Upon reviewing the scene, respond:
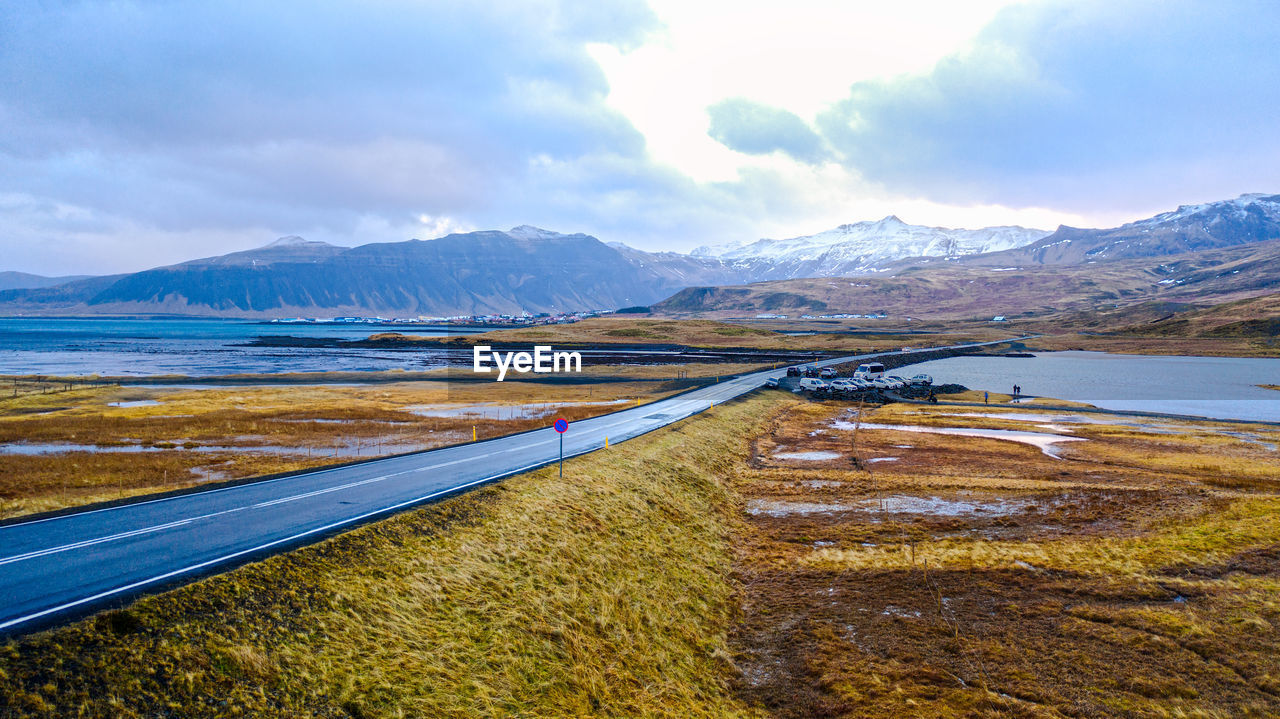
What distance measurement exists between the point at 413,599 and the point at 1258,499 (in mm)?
37894

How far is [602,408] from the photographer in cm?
6234

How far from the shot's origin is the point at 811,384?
82.1 meters

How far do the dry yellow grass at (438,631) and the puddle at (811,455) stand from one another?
20.3 m

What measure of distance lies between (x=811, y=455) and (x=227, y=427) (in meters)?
46.3

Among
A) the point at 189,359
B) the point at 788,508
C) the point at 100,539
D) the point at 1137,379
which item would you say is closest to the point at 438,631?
the point at 100,539

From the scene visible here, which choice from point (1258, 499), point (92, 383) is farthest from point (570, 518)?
point (92, 383)

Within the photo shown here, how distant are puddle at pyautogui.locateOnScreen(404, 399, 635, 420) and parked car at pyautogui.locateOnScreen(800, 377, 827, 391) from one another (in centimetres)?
2451

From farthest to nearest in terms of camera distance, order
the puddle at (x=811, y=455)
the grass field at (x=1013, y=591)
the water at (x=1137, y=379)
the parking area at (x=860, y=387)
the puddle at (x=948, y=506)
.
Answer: the parking area at (x=860, y=387), the water at (x=1137, y=379), the puddle at (x=811, y=455), the puddle at (x=948, y=506), the grass field at (x=1013, y=591)

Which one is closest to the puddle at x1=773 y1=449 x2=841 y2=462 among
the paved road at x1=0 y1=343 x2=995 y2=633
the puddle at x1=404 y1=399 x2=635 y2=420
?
the paved road at x1=0 y1=343 x2=995 y2=633

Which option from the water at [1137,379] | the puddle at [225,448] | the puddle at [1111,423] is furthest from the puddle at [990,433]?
the puddle at [225,448]

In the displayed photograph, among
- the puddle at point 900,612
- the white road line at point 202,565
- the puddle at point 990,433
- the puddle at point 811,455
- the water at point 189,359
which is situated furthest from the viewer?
the water at point 189,359

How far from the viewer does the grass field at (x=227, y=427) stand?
32562 mm

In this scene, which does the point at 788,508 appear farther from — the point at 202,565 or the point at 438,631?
the point at 202,565

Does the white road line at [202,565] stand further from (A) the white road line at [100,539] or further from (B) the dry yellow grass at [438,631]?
(A) the white road line at [100,539]
